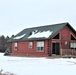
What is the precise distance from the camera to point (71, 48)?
133ft

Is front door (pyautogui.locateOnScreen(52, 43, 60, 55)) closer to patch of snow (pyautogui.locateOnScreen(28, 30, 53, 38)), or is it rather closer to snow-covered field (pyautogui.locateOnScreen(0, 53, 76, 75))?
patch of snow (pyautogui.locateOnScreen(28, 30, 53, 38))

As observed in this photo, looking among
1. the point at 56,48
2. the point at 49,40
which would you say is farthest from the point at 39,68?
the point at 56,48

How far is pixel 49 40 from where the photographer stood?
38531 mm

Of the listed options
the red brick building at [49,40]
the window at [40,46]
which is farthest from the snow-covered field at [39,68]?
the window at [40,46]

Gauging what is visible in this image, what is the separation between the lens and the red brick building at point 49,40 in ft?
127

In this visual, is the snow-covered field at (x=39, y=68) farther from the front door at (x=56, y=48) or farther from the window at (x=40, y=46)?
the front door at (x=56, y=48)

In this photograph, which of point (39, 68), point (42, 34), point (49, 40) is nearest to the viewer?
point (39, 68)

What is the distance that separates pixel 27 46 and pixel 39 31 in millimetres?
3177

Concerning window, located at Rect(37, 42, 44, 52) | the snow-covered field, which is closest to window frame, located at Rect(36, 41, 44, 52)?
window, located at Rect(37, 42, 44, 52)

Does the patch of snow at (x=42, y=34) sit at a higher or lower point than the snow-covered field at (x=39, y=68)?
higher

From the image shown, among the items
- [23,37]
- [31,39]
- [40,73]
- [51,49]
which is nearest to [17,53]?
[23,37]

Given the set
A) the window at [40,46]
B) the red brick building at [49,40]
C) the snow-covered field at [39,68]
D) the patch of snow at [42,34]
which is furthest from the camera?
the window at [40,46]

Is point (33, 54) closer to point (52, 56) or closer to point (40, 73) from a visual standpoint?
point (52, 56)

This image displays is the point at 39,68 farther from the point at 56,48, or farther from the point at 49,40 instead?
the point at 56,48
